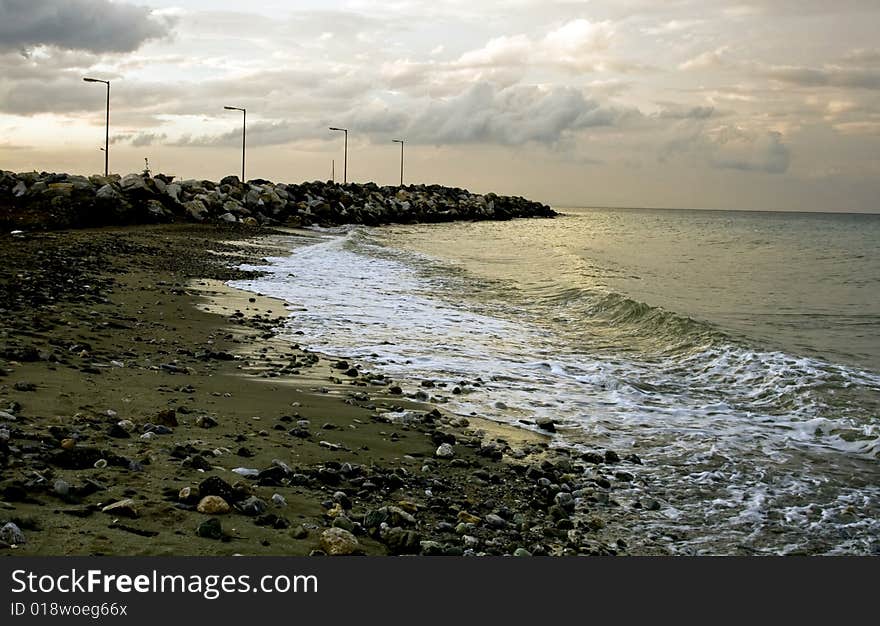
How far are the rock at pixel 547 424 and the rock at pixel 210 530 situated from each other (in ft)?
15.0

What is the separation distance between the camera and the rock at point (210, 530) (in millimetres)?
4551

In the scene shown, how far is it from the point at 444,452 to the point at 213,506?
2.72 meters

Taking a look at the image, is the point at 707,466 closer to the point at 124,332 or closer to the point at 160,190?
the point at 124,332

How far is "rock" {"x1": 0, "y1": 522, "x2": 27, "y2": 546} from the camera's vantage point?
399cm

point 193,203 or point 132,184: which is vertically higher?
point 132,184

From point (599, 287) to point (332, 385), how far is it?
1463 centimetres

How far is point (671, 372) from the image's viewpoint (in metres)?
12.0

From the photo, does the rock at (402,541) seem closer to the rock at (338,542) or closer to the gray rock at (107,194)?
the rock at (338,542)

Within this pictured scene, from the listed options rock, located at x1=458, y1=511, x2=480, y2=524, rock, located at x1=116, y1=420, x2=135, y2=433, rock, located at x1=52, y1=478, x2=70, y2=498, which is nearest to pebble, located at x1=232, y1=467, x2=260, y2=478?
rock, located at x1=116, y1=420, x2=135, y2=433

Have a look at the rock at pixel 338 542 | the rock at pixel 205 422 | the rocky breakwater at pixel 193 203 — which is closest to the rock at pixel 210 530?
the rock at pixel 338 542

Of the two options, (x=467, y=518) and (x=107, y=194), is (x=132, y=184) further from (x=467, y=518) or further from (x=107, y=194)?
(x=467, y=518)

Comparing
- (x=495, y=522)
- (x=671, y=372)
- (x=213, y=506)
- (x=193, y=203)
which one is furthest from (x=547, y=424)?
(x=193, y=203)

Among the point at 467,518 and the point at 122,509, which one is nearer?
the point at 122,509

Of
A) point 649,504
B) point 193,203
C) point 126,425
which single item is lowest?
point 649,504
